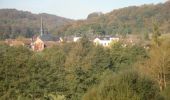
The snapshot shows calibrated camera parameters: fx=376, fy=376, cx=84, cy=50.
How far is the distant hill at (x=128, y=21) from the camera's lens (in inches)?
4234

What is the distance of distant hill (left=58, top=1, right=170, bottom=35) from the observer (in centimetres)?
10754

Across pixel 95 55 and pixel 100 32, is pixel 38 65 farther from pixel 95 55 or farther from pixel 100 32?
pixel 100 32

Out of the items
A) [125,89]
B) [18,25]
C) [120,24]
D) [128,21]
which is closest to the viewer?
[125,89]

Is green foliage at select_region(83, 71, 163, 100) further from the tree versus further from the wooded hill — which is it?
the wooded hill

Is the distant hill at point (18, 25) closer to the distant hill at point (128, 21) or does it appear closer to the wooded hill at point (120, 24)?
the wooded hill at point (120, 24)

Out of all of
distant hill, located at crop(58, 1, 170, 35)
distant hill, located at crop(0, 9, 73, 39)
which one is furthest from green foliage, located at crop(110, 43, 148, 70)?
distant hill, located at crop(0, 9, 73, 39)

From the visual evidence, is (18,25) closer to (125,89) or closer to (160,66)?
(160,66)

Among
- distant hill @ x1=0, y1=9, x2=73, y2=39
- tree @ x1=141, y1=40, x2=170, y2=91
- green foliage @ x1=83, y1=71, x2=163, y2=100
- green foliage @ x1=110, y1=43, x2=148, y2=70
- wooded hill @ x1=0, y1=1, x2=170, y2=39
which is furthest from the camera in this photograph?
distant hill @ x1=0, y1=9, x2=73, y2=39

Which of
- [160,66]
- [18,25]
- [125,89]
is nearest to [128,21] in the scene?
[18,25]

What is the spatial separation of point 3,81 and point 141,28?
297 ft

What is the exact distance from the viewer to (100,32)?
350 ft

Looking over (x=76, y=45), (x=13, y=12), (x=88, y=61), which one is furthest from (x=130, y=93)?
(x=13, y=12)

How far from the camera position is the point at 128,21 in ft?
397

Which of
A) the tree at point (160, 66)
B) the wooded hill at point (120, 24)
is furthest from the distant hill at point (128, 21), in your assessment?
the tree at point (160, 66)
